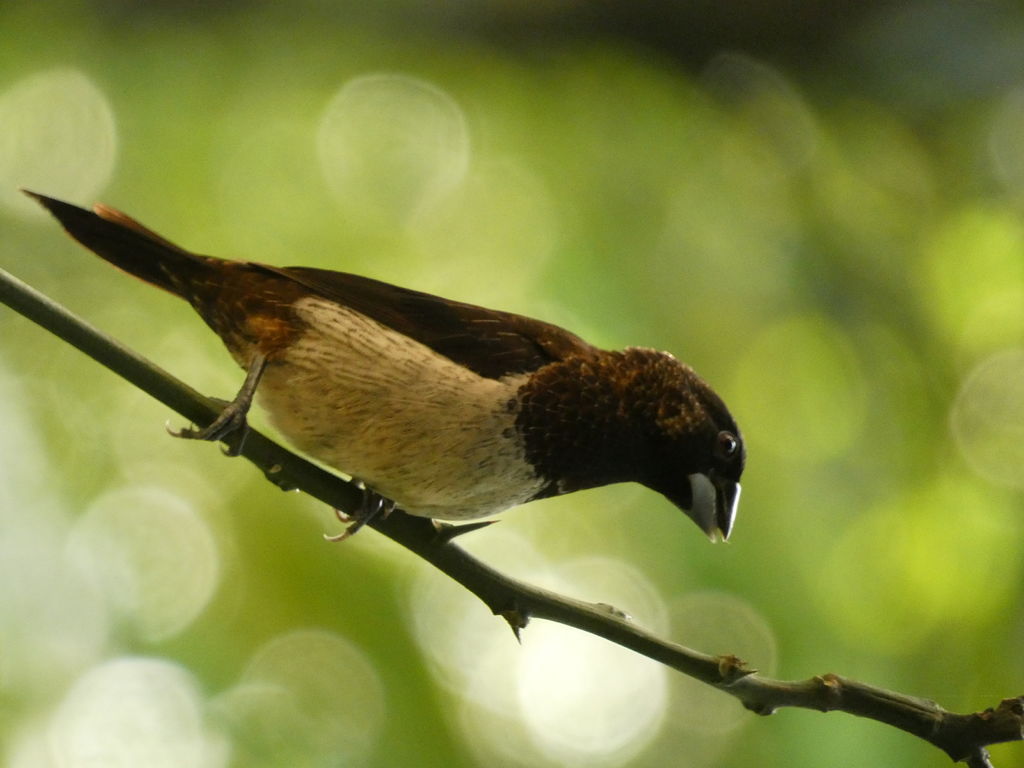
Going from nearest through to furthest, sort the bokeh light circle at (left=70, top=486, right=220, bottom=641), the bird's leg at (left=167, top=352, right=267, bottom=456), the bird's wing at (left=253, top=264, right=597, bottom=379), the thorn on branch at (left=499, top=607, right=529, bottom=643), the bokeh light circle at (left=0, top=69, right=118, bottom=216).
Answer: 1. the thorn on branch at (left=499, top=607, right=529, bottom=643)
2. the bird's leg at (left=167, top=352, right=267, bottom=456)
3. the bird's wing at (left=253, top=264, right=597, bottom=379)
4. the bokeh light circle at (left=70, top=486, right=220, bottom=641)
5. the bokeh light circle at (left=0, top=69, right=118, bottom=216)

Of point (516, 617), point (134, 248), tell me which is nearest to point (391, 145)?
point (134, 248)

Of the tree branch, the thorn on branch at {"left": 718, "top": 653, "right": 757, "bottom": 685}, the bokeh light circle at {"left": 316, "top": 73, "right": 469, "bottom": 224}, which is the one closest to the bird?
the tree branch

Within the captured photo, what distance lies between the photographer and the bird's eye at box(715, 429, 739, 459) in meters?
2.46

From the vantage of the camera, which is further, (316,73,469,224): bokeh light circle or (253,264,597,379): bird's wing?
(316,73,469,224): bokeh light circle

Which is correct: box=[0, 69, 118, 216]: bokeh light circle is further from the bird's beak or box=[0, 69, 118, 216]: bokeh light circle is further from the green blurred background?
the bird's beak

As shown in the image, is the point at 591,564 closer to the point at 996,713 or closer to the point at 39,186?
the point at 996,713

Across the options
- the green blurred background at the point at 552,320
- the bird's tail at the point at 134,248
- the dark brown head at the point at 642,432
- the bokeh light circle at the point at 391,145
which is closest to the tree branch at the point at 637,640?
the dark brown head at the point at 642,432

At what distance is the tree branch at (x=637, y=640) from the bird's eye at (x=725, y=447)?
747mm

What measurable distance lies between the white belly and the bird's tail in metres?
0.32

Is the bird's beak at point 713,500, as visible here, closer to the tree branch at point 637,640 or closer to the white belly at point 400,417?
the white belly at point 400,417

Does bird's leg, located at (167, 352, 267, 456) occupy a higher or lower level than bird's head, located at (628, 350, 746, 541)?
lower

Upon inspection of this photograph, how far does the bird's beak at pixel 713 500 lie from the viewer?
2467mm

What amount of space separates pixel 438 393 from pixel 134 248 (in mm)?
771

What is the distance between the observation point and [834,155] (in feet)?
13.5
